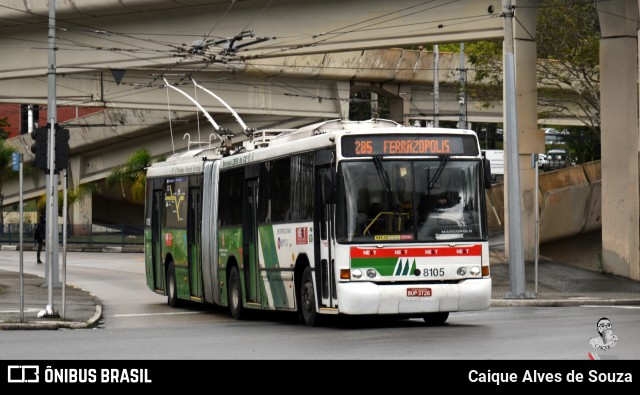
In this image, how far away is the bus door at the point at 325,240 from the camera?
62.7 ft

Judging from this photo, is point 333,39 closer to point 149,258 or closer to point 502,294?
point 149,258

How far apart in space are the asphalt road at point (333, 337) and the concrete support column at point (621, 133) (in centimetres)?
768

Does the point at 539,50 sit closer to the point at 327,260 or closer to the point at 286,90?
the point at 286,90

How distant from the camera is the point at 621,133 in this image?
3350cm

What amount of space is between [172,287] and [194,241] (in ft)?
7.24

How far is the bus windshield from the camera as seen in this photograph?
19.1 meters

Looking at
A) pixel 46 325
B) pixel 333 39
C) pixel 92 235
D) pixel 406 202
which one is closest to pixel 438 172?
pixel 406 202

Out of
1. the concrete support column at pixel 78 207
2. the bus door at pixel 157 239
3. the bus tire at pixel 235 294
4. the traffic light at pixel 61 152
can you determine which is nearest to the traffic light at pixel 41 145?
the traffic light at pixel 61 152

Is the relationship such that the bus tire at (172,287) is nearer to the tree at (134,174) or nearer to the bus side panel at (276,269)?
the bus side panel at (276,269)

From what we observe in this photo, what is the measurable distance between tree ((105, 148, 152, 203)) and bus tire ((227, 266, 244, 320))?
1457 inches

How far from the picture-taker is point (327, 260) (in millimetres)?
19375

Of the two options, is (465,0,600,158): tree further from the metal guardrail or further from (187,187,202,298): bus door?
the metal guardrail

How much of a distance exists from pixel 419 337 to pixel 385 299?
1.42 meters

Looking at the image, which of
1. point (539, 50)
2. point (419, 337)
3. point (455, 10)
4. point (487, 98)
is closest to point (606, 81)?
point (455, 10)
